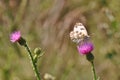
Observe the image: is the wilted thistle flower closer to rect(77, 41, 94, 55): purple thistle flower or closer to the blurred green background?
rect(77, 41, 94, 55): purple thistle flower

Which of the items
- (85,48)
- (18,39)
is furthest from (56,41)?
(85,48)

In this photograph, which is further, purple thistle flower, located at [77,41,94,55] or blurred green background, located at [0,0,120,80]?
blurred green background, located at [0,0,120,80]

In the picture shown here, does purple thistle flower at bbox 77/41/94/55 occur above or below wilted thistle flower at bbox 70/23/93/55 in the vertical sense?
below

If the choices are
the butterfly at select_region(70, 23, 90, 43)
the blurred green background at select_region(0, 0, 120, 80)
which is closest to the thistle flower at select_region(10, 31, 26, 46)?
the butterfly at select_region(70, 23, 90, 43)

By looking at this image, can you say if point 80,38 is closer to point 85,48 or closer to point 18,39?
point 85,48

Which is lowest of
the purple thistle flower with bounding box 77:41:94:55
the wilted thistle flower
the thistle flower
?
the purple thistle flower with bounding box 77:41:94:55

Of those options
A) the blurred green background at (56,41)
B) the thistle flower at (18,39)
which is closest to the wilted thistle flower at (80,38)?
the thistle flower at (18,39)

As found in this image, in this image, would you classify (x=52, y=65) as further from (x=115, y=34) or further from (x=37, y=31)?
(x=115, y=34)

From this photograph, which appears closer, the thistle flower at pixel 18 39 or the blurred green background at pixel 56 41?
the thistle flower at pixel 18 39

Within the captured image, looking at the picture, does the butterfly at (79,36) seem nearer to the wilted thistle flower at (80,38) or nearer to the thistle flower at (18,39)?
the wilted thistle flower at (80,38)
